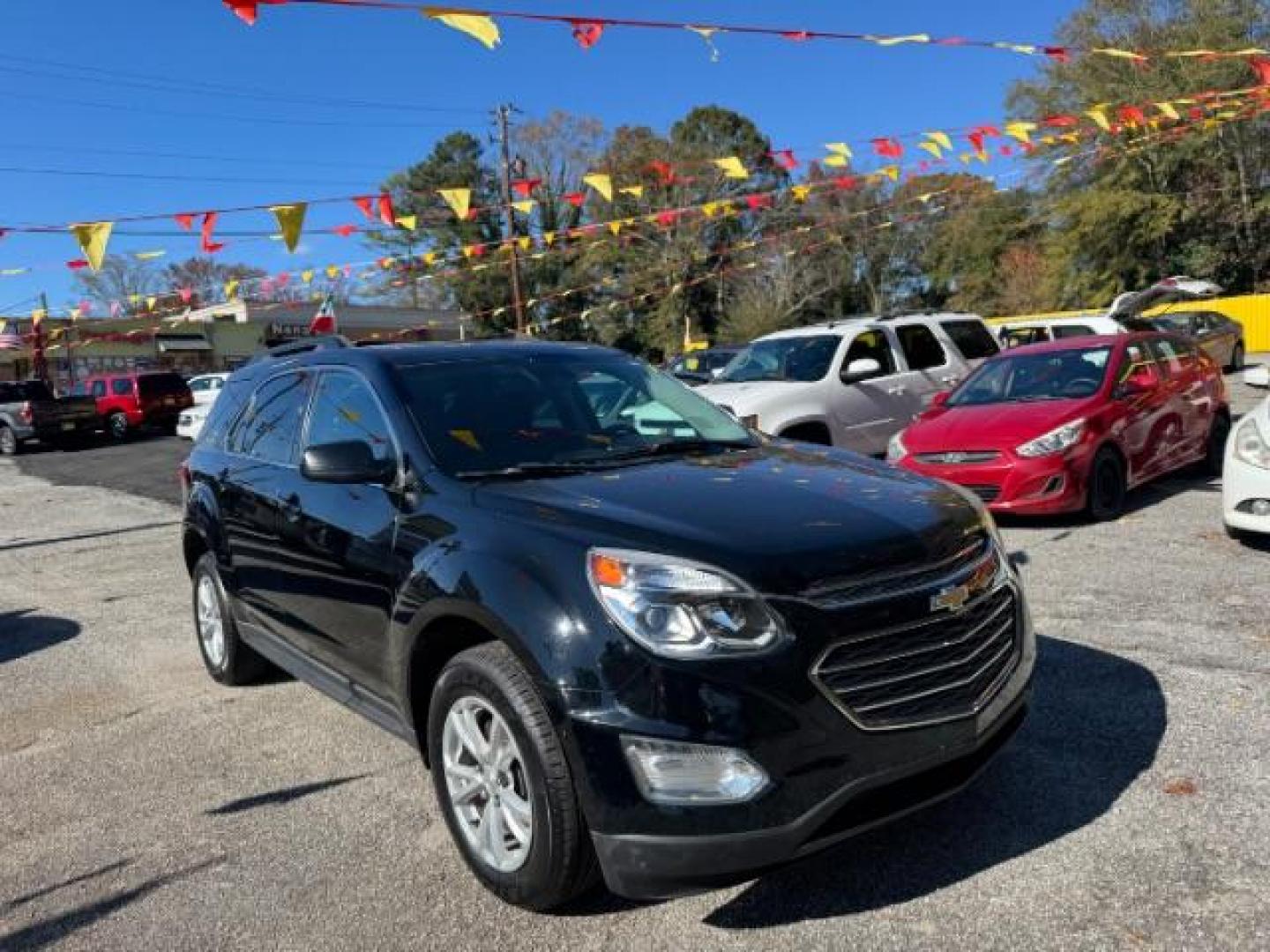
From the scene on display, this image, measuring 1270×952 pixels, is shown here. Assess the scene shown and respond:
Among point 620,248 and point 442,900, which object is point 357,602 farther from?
point 620,248

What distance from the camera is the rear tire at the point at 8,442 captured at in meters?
24.2

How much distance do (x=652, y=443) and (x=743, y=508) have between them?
3.06 feet

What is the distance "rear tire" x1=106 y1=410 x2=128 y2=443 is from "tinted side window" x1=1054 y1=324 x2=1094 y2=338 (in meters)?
22.4

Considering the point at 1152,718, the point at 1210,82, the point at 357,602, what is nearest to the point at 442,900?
the point at 357,602

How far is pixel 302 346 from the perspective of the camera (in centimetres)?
534

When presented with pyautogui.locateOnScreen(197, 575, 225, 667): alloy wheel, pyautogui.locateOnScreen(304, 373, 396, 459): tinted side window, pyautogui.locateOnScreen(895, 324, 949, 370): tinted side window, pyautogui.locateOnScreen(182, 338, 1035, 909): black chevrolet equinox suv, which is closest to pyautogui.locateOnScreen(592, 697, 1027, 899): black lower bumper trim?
pyautogui.locateOnScreen(182, 338, 1035, 909): black chevrolet equinox suv

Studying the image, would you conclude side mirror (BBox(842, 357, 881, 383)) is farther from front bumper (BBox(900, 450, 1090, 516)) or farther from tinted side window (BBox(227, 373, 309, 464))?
tinted side window (BBox(227, 373, 309, 464))

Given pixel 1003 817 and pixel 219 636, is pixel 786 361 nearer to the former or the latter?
pixel 219 636

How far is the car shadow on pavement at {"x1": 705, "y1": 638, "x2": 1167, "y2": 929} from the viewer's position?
2.87 meters

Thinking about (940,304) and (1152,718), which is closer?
(1152,718)

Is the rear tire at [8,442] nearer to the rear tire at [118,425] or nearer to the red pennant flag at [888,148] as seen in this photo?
the rear tire at [118,425]

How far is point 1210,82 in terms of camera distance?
31.9m

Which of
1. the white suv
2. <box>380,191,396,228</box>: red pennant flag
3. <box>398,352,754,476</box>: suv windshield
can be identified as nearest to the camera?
<box>398,352,754,476</box>: suv windshield

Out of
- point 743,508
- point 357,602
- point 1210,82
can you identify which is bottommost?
point 357,602
